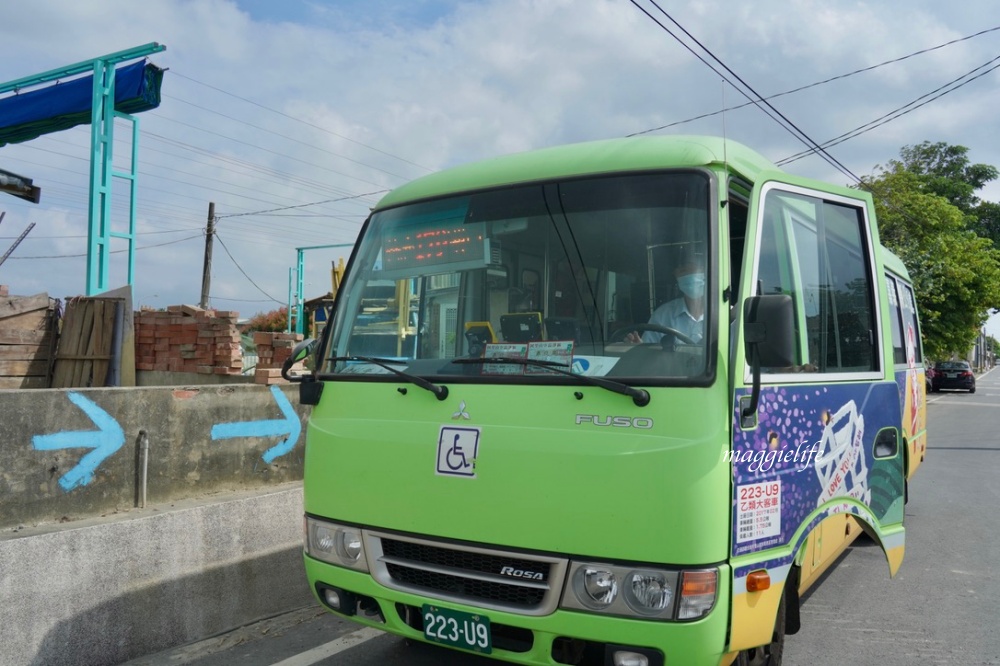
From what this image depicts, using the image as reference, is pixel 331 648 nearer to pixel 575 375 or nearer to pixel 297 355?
pixel 297 355

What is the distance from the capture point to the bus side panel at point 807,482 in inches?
121

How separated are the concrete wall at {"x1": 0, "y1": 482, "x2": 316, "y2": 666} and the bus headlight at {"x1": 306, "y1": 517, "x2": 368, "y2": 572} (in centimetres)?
127

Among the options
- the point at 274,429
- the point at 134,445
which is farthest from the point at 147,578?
the point at 274,429

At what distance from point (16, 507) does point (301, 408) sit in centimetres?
221

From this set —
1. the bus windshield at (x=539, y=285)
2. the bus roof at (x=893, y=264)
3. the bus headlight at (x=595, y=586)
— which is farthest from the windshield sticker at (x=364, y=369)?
the bus roof at (x=893, y=264)

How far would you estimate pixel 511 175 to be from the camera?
3.85 meters

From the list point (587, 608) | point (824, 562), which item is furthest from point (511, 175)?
point (824, 562)

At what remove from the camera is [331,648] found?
4453 mm

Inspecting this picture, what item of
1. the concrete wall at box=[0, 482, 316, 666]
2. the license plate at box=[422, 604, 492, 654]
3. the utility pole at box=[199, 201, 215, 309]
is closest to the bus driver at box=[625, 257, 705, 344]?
the license plate at box=[422, 604, 492, 654]

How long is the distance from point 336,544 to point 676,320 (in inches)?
69.5

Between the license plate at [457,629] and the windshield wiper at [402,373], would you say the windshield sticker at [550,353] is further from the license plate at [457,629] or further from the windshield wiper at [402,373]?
the license plate at [457,629]

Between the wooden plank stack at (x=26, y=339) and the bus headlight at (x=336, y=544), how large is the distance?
7111 mm

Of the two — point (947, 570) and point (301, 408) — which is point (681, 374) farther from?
point (947, 570)

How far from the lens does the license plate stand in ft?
10.3
